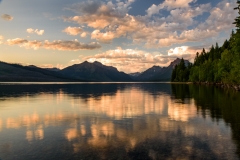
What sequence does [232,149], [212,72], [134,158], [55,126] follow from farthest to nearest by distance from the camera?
[212,72], [55,126], [232,149], [134,158]

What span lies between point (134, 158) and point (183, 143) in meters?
4.50

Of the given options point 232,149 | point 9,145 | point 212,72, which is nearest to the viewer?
point 232,149

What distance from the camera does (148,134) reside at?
1752 centimetres

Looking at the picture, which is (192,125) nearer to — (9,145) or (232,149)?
(232,149)

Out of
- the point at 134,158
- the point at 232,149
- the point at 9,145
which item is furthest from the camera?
the point at 9,145

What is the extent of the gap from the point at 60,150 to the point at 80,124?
7.99m

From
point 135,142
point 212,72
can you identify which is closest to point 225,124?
point 135,142

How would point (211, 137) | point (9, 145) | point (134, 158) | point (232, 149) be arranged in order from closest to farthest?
point (134, 158) → point (232, 149) → point (9, 145) → point (211, 137)

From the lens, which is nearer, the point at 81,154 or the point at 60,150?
the point at 81,154

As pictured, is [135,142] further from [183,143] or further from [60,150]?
[60,150]

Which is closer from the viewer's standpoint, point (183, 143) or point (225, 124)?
point (183, 143)

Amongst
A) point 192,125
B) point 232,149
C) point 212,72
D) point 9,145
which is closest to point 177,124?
point 192,125

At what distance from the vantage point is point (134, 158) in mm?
12055

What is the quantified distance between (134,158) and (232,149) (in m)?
6.13
